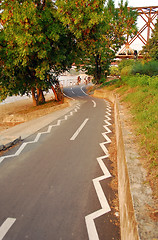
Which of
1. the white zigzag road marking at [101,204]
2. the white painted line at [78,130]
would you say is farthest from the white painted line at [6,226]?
the white painted line at [78,130]

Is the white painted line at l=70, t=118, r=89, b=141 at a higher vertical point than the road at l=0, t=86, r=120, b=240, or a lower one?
higher

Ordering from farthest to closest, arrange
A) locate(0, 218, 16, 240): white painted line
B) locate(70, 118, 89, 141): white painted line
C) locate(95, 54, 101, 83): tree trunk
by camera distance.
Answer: locate(95, 54, 101, 83): tree trunk
locate(70, 118, 89, 141): white painted line
locate(0, 218, 16, 240): white painted line

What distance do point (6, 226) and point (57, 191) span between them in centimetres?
158

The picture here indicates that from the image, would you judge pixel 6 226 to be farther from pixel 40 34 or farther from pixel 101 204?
pixel 40 34

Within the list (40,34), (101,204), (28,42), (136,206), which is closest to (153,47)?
(40,34)

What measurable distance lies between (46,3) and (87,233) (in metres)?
→ 20.2

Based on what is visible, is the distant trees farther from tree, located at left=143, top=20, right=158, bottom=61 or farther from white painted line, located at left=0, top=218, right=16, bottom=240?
white painted line, located at left=0, top=218, right=16, bottom=240

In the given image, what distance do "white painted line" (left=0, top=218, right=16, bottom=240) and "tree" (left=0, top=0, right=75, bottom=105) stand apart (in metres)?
13.6

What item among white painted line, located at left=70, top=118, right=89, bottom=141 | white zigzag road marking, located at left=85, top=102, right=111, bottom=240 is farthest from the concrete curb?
white painted line, located at left=70, top=118, right=89, bottom=141

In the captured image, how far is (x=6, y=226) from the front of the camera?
13.1 ft

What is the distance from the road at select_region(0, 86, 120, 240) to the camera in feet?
12.8

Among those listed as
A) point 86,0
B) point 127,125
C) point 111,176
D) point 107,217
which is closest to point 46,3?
point 86,0

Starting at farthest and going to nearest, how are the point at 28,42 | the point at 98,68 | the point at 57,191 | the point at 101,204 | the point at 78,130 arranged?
the point at 98,68
the point at 28,42
the point at 78,130
the point at 57,191
the point at 101,204

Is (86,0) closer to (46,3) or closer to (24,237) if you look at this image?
(46,3)
